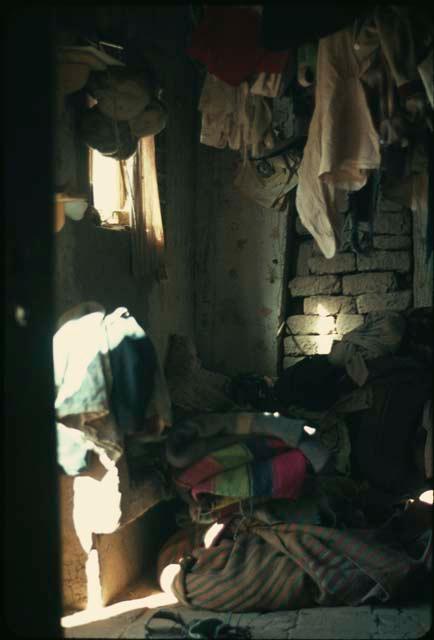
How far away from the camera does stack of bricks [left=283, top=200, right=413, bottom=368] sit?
22.6 feet

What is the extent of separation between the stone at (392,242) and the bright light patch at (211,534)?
294 centimetres

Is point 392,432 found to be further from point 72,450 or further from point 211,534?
point 72,450

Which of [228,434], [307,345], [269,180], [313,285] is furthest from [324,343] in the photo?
[228,434]

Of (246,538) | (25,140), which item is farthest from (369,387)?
(25,140)

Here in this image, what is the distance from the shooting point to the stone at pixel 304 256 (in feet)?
23.6

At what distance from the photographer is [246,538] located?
492 cm

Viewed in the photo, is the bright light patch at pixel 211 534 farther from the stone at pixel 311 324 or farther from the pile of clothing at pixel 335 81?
the stone at pixel 311 324

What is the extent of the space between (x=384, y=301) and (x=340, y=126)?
2.72m

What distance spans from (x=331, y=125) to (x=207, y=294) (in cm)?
333

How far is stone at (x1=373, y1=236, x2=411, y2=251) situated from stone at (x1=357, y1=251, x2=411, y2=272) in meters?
0.04

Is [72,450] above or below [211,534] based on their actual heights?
above

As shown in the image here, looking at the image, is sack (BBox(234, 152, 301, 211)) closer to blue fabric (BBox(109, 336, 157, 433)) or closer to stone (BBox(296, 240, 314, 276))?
stone (BBox(296, 240, 314, 276))

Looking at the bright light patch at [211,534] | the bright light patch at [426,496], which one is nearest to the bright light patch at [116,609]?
the bright light patch at [211,534]

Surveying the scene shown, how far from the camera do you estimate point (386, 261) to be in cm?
693
